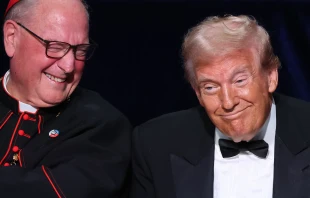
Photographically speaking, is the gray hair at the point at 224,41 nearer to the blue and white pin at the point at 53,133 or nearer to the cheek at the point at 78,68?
the cheek at the point at 78,68

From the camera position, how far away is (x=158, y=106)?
3006mm

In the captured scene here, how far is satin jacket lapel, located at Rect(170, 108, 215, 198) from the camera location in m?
2.28

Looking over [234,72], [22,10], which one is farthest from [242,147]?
[22,10]

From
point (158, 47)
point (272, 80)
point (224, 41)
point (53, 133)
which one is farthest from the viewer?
point (158, 47)

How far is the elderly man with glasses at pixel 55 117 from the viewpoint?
2.23 metres

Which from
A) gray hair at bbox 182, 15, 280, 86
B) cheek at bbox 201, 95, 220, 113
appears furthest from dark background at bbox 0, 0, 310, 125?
cheek at bbox 201, 95, 220, 113

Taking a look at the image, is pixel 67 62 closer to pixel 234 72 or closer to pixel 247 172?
pixel 234 72

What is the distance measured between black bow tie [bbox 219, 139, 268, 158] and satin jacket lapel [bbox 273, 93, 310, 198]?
54 mm

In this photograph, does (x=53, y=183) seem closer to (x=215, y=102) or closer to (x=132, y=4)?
(x=215, y=102)

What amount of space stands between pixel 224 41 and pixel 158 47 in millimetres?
850

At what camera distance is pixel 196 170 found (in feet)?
7.61

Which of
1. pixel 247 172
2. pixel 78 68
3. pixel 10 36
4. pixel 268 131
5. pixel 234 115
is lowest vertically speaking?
pixel 247 172

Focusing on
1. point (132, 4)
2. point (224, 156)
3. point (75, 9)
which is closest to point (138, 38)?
point (132, 4)

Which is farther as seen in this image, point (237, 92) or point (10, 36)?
point (10, 36)
